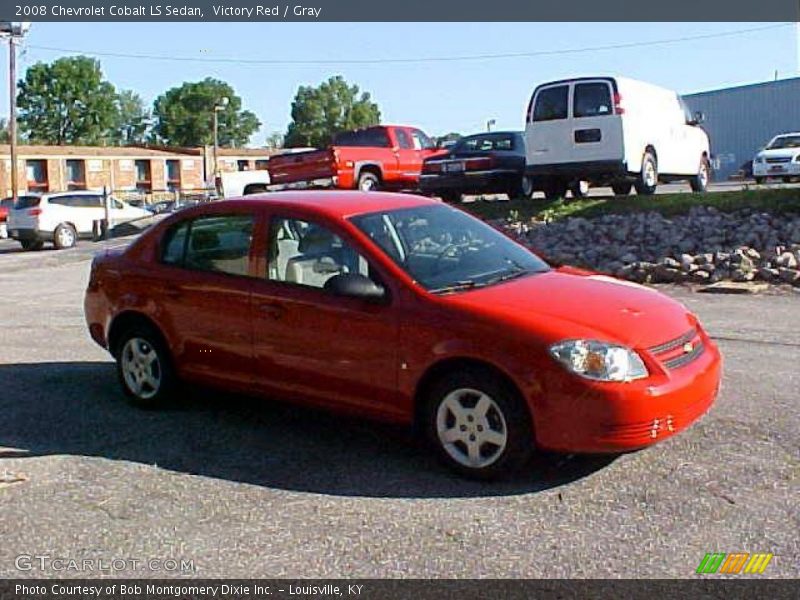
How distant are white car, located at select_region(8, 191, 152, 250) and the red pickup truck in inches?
322

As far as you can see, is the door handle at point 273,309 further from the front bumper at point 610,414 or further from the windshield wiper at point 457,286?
the front bumper at point 610,414

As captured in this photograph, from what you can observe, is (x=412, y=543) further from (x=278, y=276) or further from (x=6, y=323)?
(x=6, y=323)

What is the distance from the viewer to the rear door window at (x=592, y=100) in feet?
48.9

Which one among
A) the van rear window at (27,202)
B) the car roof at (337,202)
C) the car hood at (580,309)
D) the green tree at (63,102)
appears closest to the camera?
the car hood at (580,309)

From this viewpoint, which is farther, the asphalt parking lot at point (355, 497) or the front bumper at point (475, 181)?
the front bumper at point (475, 181)

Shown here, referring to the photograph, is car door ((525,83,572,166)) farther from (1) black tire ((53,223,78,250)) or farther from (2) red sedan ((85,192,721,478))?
(1) black tire ((53,223,78,250))

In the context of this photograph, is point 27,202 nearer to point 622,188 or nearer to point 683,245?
point 622,188

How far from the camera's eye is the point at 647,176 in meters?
16.1

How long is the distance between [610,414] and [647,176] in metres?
12.3

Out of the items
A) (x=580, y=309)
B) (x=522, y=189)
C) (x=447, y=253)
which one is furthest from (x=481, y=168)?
(x=580, y=309)

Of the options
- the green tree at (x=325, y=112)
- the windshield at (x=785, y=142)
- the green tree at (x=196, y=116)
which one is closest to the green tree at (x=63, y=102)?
the green tree at (x=196, y=116)

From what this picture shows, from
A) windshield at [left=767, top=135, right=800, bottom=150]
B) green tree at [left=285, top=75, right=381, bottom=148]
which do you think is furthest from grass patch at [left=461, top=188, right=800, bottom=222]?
green tree at [left=285, top=75, right=381, bottom=148]

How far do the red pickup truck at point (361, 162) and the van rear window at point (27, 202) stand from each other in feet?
28.1

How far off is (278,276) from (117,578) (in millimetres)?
2333
